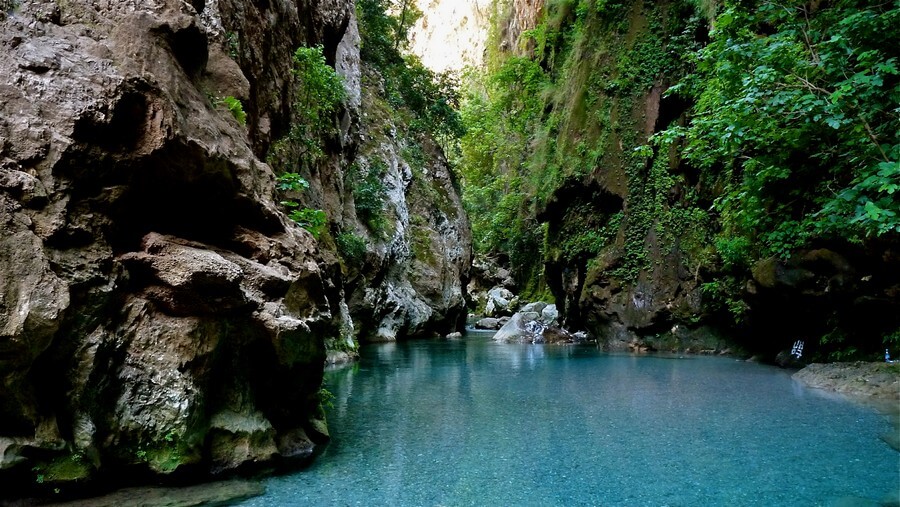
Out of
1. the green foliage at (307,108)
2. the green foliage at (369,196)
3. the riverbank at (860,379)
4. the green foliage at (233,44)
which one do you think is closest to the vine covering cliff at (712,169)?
the riverbank at (860,379)

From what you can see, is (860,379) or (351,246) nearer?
(860,379)

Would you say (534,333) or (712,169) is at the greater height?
(712,169)

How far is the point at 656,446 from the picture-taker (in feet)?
18.9

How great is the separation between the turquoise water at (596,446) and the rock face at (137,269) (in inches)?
35.1

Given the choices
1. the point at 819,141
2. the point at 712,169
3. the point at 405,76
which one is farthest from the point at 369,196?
the point at 819,141

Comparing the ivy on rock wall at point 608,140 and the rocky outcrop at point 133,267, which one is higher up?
the ivy on rock wall at point 608,140

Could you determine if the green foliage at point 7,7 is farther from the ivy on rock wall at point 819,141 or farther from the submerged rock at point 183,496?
the ivy on rock wall at point 819,141

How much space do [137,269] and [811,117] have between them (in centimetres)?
944

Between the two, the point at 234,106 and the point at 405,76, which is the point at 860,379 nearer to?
the point at 234,106

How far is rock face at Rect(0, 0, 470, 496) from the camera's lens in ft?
11.7

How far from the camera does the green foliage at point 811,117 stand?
7.03 meters

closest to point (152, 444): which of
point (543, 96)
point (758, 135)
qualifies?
point (758, 135)

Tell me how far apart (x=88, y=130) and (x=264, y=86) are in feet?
21.0

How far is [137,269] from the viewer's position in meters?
4.36
